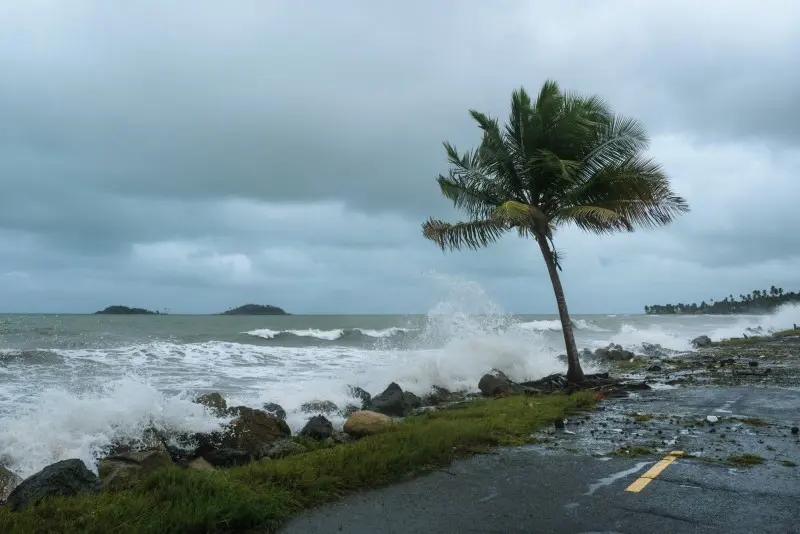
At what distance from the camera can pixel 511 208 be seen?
524 inches

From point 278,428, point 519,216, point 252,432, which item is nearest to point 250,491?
point 252,432

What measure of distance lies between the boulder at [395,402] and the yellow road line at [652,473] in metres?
7.11

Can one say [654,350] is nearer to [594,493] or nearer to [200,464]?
[594,493]

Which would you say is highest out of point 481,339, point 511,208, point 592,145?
point 592,145

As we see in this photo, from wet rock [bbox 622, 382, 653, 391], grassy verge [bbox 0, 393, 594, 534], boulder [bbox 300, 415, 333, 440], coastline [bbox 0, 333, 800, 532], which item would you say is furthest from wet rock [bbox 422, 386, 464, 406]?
grassy verge [bbox 0, 393, 594, 534]

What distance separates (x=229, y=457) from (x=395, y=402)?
5984 millimetres

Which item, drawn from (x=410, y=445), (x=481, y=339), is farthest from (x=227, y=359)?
(x=410, y=445)

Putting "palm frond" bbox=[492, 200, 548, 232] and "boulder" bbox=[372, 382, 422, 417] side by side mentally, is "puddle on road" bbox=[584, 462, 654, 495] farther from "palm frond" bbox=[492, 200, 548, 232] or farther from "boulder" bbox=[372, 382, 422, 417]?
"palm frond" bbox=[492, 200, 548, 232]

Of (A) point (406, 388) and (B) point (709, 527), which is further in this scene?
(A) point (406, 388)

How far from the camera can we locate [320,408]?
13578 millimetres

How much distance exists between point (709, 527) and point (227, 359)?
2549cm

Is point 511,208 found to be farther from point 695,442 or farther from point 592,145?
point 695,442

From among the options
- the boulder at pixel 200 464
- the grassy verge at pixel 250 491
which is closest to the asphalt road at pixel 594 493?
the grassy verge at pixel 250 491

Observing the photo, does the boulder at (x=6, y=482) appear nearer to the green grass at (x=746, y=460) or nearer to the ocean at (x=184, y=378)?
the ocean at (x=184, y=378)
